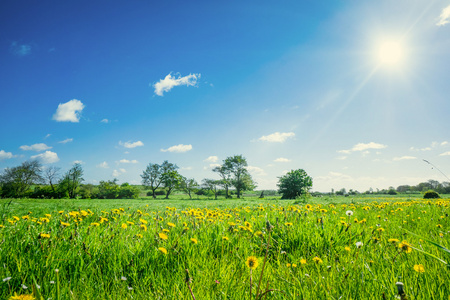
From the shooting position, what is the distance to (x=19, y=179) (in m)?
62.6

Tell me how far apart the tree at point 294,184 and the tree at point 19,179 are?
2901 inches

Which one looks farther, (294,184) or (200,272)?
(294,184)

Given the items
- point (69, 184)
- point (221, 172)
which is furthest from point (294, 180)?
point (69, 184)

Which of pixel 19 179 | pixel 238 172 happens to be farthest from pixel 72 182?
pixel 238 172

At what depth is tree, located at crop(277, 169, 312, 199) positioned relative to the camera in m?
55.5

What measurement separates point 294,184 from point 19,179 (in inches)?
3149

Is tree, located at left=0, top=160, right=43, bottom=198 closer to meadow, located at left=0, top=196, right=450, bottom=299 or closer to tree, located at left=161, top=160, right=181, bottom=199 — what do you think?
tree, located at left=161, top=160, right=181, bottom=199

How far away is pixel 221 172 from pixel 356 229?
76608 mm

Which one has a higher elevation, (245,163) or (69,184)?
(245,163)

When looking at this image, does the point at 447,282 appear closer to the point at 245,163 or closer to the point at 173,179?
the point at 245,163

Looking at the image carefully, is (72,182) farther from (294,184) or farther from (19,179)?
(294,184)

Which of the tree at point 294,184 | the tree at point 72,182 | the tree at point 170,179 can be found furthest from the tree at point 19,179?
the tree at point 294,184

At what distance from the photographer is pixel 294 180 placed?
183 ft

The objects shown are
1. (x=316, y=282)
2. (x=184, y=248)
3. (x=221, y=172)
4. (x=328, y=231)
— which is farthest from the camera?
(x=221, y=172)
